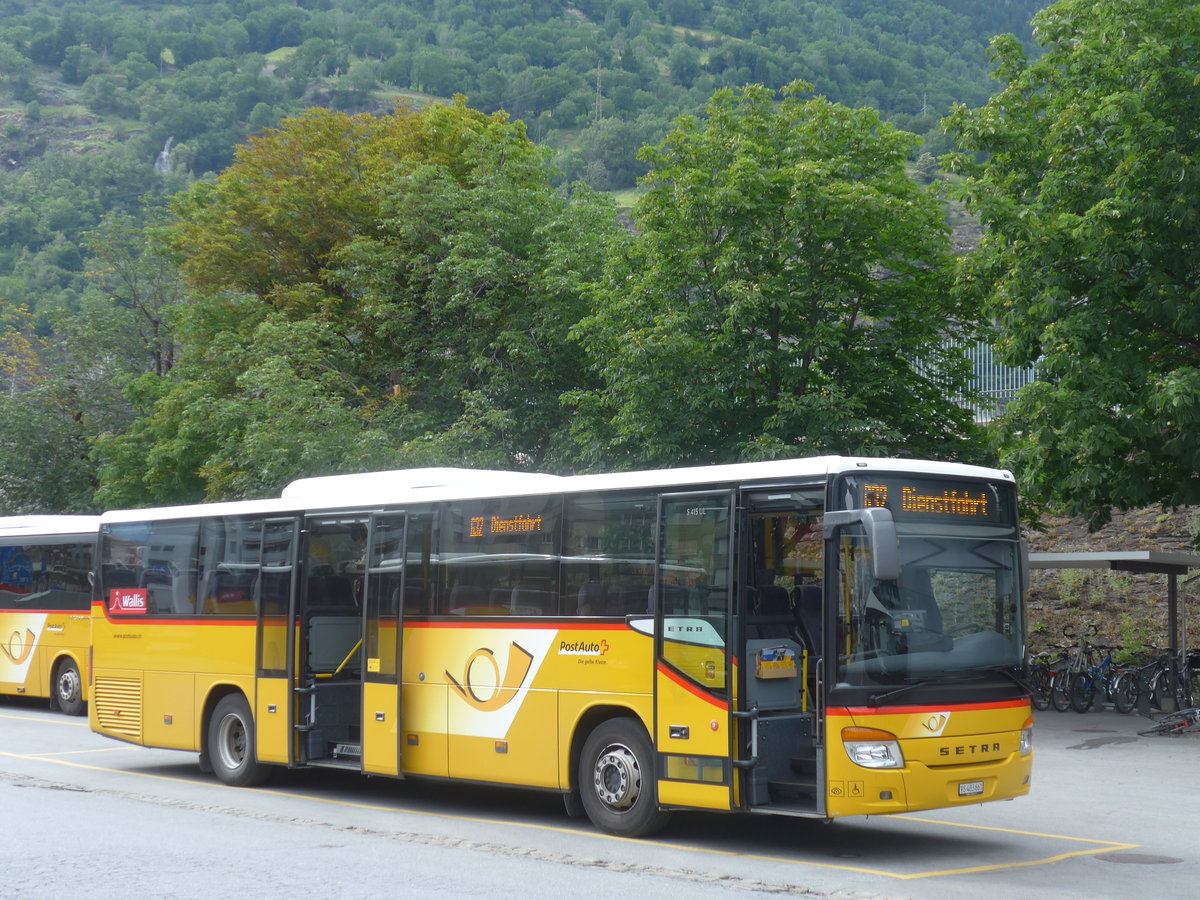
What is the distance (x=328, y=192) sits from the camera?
1335 inches

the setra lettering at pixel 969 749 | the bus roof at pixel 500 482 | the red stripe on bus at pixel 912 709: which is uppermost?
the bus roof at pixel 500 482

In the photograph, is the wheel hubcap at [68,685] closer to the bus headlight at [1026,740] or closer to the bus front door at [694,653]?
the bus front door at [694,653]

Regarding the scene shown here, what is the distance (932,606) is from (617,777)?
305 centimetres

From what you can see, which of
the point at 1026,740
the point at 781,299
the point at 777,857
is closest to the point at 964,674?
the point at 1026,740

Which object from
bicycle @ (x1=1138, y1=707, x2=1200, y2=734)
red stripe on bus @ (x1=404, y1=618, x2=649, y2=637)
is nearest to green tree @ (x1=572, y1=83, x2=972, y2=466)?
bicycle @ (x1=1138, y1=707, x2=1200, y2=734)

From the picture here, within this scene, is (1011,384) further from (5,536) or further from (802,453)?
(5,536)

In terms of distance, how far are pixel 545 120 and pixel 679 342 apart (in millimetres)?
167028

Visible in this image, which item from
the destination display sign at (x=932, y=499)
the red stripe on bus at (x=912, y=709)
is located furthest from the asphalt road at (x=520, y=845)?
the destination display sign at (x=932, y=499)

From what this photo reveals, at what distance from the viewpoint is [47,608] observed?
25125 millimetres

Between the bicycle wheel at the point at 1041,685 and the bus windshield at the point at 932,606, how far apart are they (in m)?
13.1

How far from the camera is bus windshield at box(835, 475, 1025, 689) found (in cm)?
975

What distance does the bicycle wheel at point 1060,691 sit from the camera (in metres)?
22.5

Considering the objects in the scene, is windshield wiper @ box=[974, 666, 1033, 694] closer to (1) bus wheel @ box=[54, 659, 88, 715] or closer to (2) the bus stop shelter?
(2) the bus stop shelter

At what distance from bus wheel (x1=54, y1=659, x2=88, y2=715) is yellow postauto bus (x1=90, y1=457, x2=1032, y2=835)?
10877 millimetres
